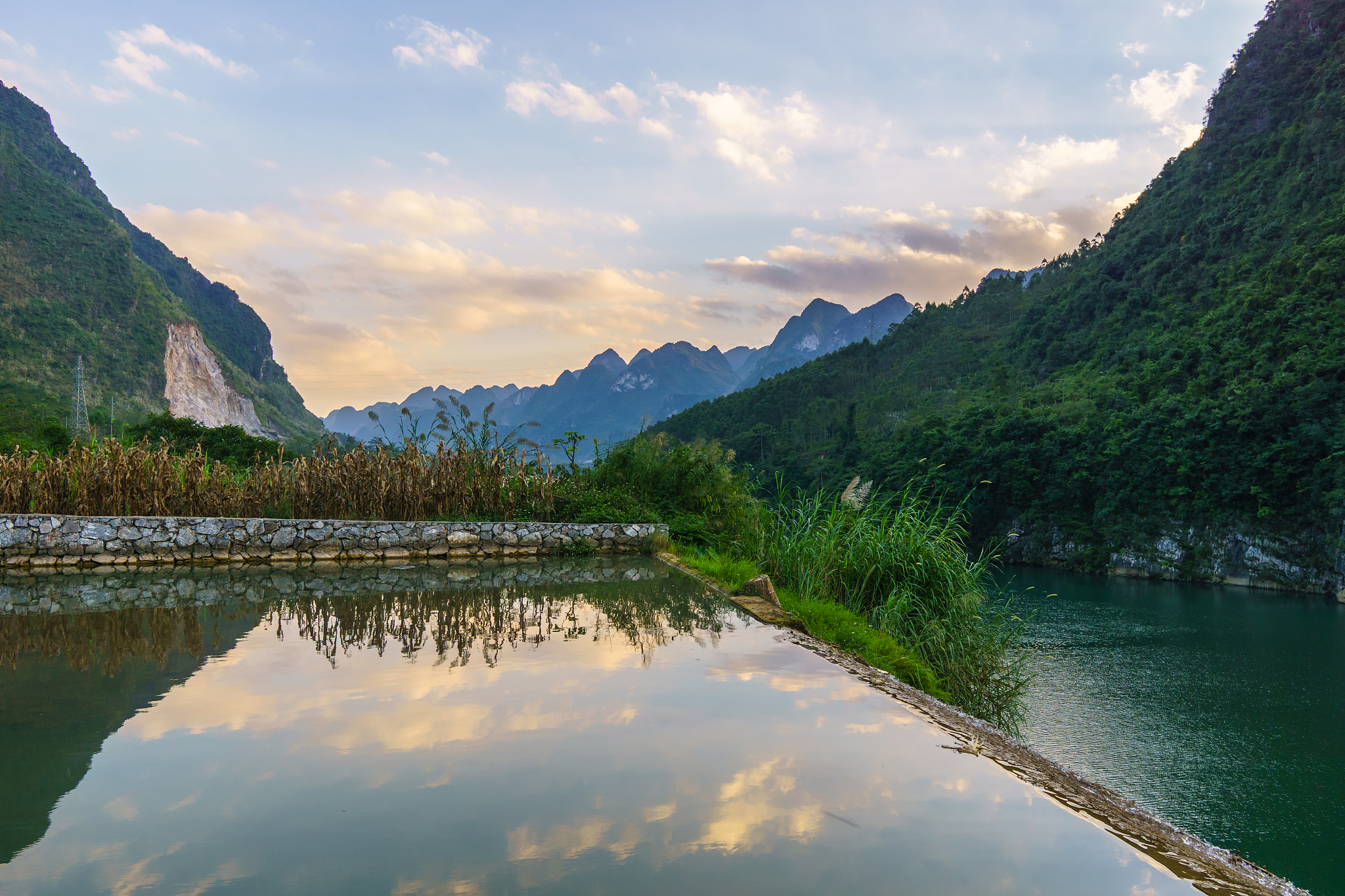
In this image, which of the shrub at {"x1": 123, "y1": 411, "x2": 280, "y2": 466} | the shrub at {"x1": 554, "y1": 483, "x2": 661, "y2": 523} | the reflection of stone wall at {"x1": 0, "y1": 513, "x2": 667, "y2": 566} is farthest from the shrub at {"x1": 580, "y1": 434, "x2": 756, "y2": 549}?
the shrub at {"x1": 123, "y1": 411, "x2": 280, "y2": 466}

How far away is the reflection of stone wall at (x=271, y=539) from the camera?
841cm

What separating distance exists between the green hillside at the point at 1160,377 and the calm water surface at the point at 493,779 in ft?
45.4

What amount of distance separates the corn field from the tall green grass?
485cm

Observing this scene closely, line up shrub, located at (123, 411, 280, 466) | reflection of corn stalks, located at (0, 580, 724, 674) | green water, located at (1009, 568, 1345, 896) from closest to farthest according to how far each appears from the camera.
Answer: reflection of corn stalks, located at (0, 580, 724, 674) → green water, located at (1009, 568, 1345, 896) → shrub, located at (123, 411, 280, 466)

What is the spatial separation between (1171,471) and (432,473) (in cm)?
3391

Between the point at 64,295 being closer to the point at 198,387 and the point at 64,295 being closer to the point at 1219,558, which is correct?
the point at 198,387

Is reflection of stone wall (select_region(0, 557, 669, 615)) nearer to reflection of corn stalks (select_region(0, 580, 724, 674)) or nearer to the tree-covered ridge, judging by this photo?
reflection of corn stalks (select_region(0, 580, 724, 674))

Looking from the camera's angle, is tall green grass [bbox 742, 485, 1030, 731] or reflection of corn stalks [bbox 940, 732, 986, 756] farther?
tall green grass [bbox 742, 485, 1030, 731]

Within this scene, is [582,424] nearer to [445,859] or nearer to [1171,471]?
[1171,471]

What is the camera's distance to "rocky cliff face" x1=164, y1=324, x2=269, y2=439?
65625 mm

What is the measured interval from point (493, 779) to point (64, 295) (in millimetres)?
76625

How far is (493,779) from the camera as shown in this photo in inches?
107

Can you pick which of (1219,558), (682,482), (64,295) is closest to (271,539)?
(682,482)

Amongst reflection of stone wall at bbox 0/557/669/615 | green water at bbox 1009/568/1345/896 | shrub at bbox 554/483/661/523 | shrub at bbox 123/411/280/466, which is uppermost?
shrub at bbox 123/411/280/466
